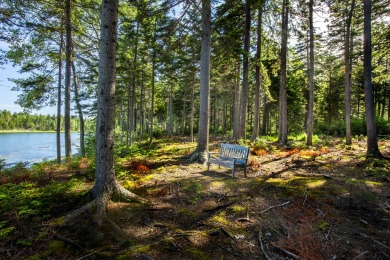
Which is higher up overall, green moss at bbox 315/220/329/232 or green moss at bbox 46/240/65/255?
green moss at bbox 46/240/65/255

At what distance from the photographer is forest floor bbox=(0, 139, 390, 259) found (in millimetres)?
2896

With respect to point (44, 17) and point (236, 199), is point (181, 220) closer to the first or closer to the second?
point (236, 199)

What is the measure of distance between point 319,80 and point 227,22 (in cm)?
1906

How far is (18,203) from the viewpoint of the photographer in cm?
405

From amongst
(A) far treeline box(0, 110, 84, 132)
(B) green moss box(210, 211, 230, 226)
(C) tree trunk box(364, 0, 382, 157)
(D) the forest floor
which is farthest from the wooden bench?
(A) far treeline box(0, 110, 84, 132)

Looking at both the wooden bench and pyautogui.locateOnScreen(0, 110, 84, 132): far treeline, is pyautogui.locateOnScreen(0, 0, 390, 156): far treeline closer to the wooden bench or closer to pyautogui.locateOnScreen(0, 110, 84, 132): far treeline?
the wooden bench

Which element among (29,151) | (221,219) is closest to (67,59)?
(221,219)

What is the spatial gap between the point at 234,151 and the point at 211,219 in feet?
12.3

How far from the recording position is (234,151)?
23.6ft

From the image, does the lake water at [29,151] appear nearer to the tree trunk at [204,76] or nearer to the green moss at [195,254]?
the tree trunk at [204,76]

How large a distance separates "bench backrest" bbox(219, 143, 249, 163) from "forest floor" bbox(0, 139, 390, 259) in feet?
2.79

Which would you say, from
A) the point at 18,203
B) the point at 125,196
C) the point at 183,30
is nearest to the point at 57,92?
the point at 183,30

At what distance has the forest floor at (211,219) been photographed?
290cm

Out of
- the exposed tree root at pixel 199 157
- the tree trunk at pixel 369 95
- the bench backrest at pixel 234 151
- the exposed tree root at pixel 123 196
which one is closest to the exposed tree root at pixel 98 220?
the exposed tree root at pixel 123 196
